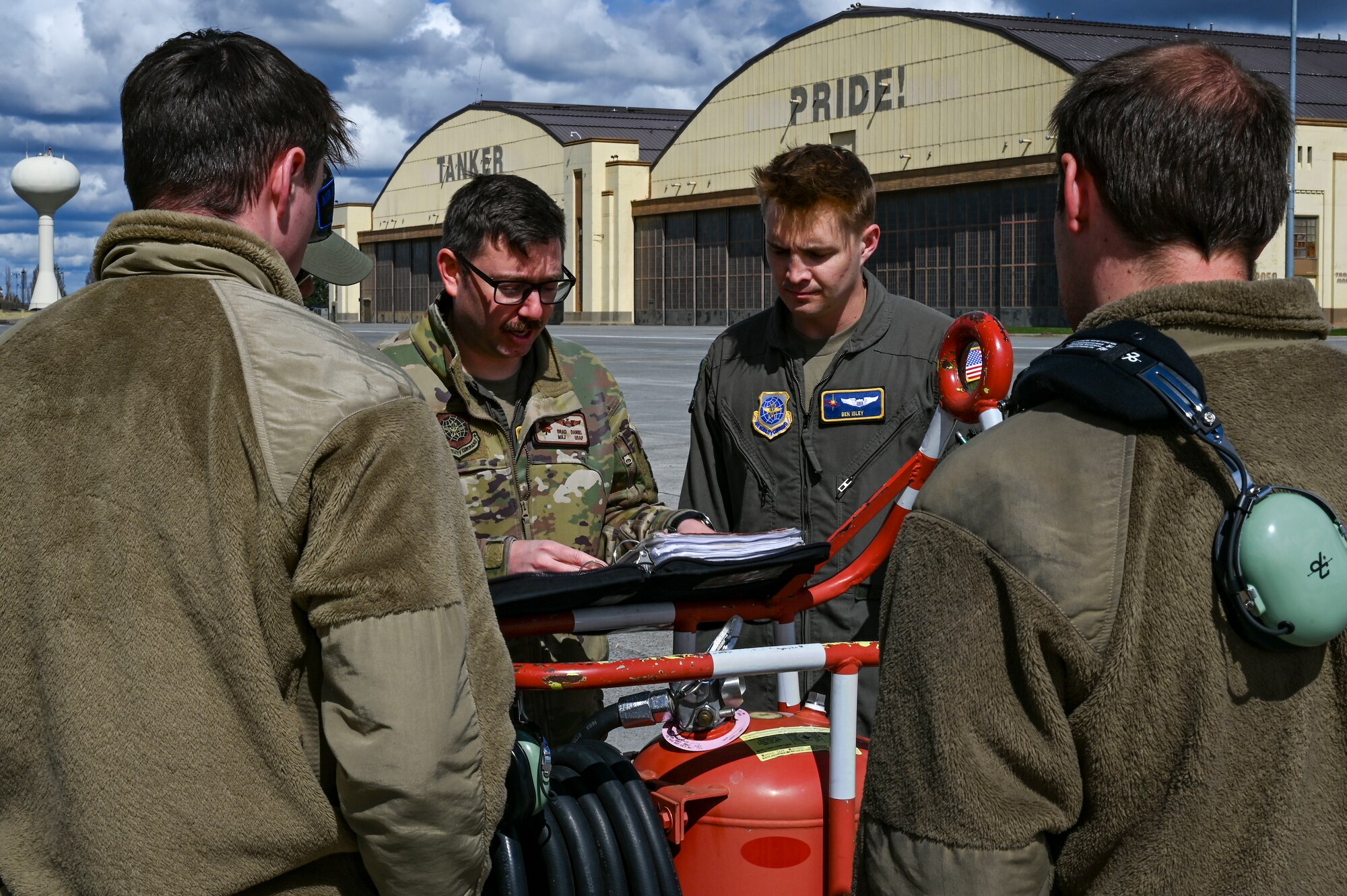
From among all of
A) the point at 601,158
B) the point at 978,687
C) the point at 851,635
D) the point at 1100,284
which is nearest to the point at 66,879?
the point at 978,687

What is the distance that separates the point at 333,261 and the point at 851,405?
1.52 m

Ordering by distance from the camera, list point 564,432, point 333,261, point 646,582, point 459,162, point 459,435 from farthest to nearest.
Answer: point 459,162 < point 564,432 < point 459,435 < point 333,261 < point 646,582

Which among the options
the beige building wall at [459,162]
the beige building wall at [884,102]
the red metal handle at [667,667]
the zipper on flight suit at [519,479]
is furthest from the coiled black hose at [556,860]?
the beige building wall at [459,162]

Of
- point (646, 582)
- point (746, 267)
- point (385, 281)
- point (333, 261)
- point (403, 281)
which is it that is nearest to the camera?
point (646, 582)

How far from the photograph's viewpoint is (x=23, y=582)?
1.81m

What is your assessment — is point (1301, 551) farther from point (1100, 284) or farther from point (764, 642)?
point (764, 642)

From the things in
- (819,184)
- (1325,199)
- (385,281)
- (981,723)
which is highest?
(385,281)

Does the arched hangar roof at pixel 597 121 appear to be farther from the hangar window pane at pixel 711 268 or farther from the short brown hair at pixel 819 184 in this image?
the short brown hair at pixel 819 184

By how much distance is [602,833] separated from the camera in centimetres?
261

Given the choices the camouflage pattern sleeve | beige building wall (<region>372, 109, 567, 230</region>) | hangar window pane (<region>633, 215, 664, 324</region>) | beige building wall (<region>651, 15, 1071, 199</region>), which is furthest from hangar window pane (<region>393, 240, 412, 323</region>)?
the camouflage pattern sleeve

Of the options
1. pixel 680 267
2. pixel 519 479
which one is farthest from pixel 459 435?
pixel 680 267

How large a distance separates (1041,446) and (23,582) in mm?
1325

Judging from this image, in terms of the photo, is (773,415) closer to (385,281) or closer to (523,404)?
(523,404)

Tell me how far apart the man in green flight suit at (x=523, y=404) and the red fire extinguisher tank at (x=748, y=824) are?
0.63 metres
